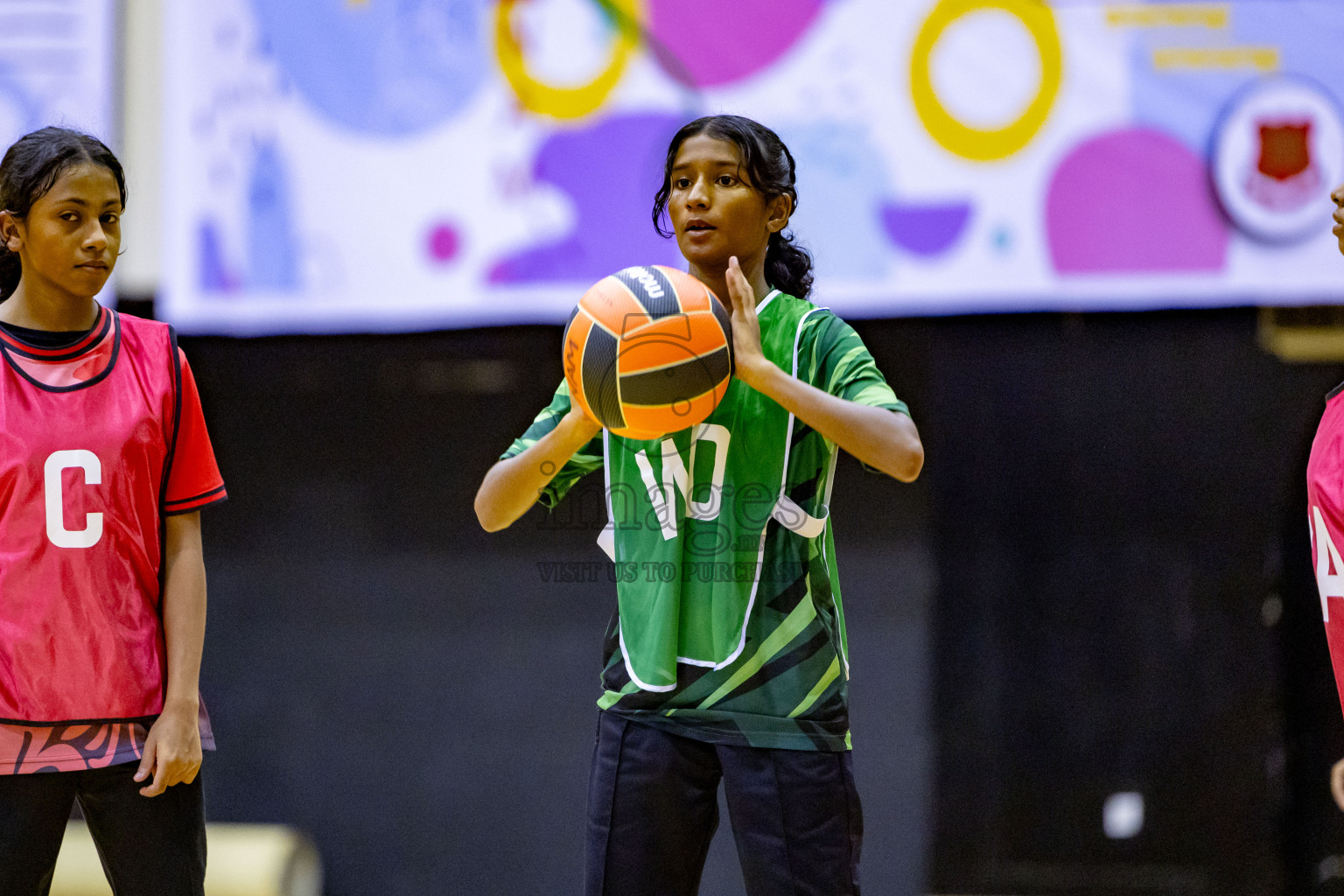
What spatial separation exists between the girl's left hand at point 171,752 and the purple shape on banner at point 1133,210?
237 centimetres

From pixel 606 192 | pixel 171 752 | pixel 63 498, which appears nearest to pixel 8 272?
pixel 63 498

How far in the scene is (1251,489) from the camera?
10.7ft

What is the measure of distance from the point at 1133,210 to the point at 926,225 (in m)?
0.53

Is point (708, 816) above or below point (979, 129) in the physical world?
below

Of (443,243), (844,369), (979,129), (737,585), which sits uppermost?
(979,129)

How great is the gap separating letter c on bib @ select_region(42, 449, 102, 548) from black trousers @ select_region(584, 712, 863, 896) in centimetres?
84

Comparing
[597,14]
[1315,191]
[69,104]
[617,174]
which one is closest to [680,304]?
[617,174]

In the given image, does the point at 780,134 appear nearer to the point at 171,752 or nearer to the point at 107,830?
the point at 171,752

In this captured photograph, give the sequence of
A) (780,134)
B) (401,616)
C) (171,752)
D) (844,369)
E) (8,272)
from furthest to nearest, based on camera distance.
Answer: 1. (401,616)
2. (780,134)
3. (8,272)
4. (844,369)
5. (171,752)

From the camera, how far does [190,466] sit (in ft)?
6.47

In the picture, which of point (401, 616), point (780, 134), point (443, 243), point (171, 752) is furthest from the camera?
point (401, 616)

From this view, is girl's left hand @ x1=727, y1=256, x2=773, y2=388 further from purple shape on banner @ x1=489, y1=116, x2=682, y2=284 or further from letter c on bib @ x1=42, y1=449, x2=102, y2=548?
purple shape on banner @ x1=489, y1=116, x2=682, y2=284

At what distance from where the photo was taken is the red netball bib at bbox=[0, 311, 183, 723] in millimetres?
1820

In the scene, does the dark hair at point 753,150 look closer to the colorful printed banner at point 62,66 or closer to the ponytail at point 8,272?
the ponytail at point 8,272
